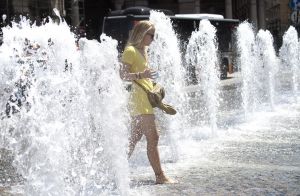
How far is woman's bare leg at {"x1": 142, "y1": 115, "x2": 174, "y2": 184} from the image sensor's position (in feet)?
16.9

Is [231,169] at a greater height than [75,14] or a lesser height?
lesser

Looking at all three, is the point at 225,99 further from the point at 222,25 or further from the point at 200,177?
the point at 222,25

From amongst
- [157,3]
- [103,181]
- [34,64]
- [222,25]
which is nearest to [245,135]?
[103,181]

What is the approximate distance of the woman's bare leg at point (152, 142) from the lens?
516 centimetres

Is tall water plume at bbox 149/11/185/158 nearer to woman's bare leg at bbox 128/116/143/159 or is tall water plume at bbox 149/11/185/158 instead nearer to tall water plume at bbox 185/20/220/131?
tall water plume at bbox 185/20/220/131

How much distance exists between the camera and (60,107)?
4398mm

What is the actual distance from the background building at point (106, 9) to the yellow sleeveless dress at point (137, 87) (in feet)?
77.3

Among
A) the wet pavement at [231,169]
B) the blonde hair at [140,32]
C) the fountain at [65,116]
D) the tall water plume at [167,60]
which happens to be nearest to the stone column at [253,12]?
the wet pavement at [231,169]

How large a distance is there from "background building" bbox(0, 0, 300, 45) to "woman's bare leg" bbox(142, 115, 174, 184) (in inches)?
933

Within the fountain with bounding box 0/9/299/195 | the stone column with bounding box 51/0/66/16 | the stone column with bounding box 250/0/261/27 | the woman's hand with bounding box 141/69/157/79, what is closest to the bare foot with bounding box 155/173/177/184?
the fountain with bounding box 0/9/299/195

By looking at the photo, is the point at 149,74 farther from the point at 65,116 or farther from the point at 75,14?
the point at 75,14

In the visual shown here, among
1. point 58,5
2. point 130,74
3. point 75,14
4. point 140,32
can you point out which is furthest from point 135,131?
point 75,14

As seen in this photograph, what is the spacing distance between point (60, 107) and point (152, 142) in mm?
1131

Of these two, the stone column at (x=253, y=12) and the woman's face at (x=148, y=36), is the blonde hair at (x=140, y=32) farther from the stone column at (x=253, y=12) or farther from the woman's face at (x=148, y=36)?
the stone column at (x=253, y=12)
